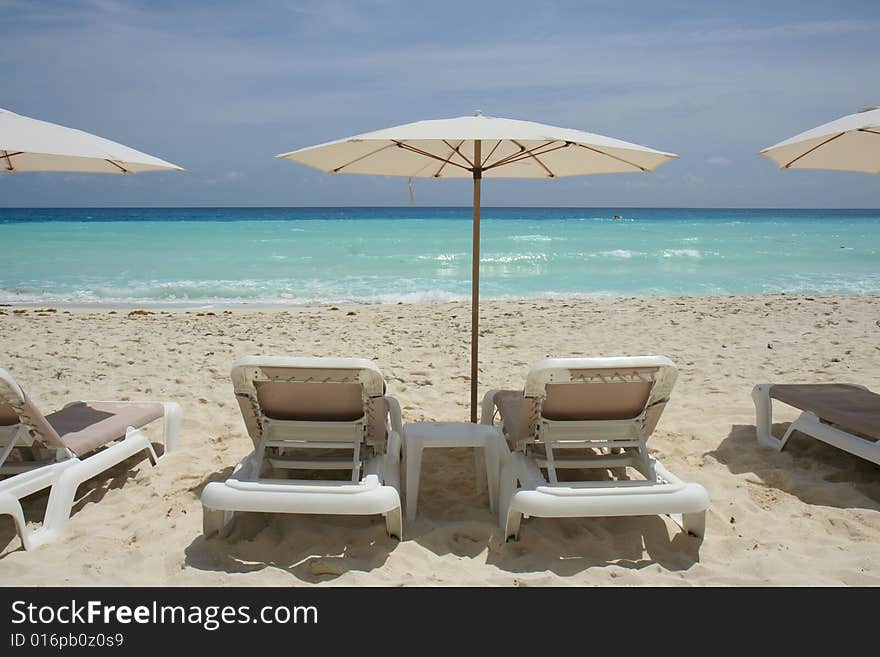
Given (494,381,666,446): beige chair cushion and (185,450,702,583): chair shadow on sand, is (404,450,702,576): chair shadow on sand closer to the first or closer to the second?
(185,450,702,583): chair shadow on sand

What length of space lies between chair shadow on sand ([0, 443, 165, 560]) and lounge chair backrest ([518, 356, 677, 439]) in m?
2.27

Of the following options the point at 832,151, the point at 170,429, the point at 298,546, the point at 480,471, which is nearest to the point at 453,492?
the point at 480,471

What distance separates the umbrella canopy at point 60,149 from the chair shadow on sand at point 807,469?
3.90m

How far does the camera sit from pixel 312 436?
10.2ft

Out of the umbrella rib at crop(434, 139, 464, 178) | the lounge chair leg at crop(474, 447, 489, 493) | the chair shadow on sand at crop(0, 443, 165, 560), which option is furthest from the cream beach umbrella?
the chair shadow on sand at crop(0, 443, 165, 560)

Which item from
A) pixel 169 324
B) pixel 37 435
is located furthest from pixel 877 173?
pixel 169 324

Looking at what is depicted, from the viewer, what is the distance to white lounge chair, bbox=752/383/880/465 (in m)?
3.48

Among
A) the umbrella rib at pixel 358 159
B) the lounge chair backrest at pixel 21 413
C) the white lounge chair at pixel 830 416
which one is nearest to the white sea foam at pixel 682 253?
the white lounge chair at pixel 830 416

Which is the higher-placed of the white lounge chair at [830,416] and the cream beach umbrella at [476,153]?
the cream beach umbrella at [476,153]

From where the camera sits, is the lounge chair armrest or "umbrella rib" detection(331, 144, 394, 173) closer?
the lounge chair armrest

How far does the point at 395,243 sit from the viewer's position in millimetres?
27625

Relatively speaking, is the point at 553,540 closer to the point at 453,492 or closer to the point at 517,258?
the point at 453,492

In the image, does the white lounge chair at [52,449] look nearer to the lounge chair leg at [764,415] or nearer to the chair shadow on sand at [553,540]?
the chair shadow on sand at [553,540]

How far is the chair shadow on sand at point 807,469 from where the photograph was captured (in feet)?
11.0
